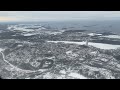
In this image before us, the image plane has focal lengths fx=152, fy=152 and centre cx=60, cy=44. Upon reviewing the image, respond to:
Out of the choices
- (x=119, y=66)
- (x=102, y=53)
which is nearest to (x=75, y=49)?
(x=102, y=53)
